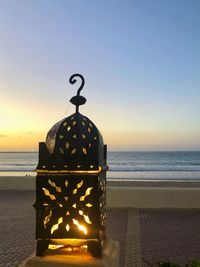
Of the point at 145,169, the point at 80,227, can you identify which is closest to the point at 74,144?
the point at 80,227

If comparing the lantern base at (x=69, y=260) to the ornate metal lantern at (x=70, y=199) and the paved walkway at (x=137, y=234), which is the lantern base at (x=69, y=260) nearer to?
the ornate metal lantern at (x=70, y=199)

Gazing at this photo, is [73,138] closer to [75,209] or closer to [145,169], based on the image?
[75,209]

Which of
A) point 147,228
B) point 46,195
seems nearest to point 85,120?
point 46,195

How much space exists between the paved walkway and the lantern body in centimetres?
397

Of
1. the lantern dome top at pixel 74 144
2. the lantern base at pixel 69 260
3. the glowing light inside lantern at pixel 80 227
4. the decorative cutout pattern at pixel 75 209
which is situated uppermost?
the lantern dome top at pixel 74 144

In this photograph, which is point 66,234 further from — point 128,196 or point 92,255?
point 128,196

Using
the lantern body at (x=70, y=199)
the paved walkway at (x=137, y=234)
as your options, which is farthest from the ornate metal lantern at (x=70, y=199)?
the paved walkway at (x=137, y=234)

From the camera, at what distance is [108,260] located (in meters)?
2.16

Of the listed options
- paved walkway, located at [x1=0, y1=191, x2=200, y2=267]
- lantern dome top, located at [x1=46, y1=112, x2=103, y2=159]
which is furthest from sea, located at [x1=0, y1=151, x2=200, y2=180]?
lantern dome top, located at [x1=46, y1=112, x2=103, y2=159]

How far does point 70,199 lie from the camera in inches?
83.7

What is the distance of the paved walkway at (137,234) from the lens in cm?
666

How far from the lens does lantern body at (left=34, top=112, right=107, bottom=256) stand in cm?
212

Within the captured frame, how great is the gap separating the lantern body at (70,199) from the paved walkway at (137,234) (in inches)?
156

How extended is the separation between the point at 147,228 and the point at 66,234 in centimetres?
727
